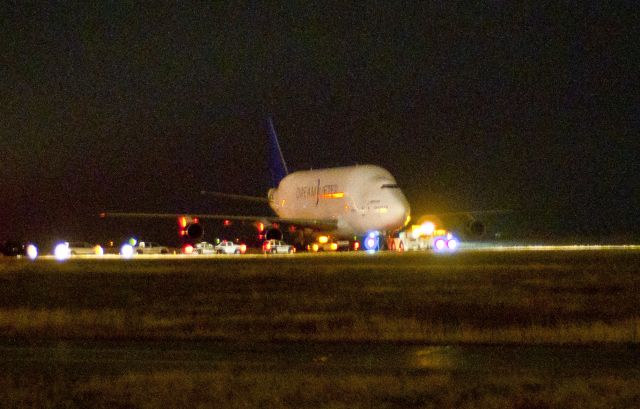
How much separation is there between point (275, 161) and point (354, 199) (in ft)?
69.8

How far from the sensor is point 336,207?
66.2 m

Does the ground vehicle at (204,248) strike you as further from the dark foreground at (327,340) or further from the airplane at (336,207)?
the dark foreground at (327,340)

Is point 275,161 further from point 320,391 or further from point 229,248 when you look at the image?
point 320,391

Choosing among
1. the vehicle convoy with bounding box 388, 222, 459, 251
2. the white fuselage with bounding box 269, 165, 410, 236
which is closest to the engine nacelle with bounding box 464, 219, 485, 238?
the vehicle convoy with bounding box 388, 222, 459, 251

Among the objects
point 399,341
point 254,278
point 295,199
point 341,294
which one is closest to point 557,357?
point 399,341

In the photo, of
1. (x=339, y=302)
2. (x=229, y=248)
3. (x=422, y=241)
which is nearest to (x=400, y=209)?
(x=422, y=241)

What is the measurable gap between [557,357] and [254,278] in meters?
20.1

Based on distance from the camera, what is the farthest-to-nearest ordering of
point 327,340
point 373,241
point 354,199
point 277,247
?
point 277,247 → point 373,241 → point 354,199 → point 327,340

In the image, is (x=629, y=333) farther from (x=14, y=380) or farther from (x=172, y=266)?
(x=172, y=266)

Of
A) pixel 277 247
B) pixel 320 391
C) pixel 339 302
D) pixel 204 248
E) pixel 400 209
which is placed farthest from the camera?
pixel 204 248

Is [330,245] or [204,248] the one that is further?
[204,248]

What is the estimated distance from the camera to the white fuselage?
6281 cm

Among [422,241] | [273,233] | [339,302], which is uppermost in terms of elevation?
[273,233]

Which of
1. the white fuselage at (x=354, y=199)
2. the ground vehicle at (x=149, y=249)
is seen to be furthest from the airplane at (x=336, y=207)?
the ground vehicle at (x=149, y=249)
